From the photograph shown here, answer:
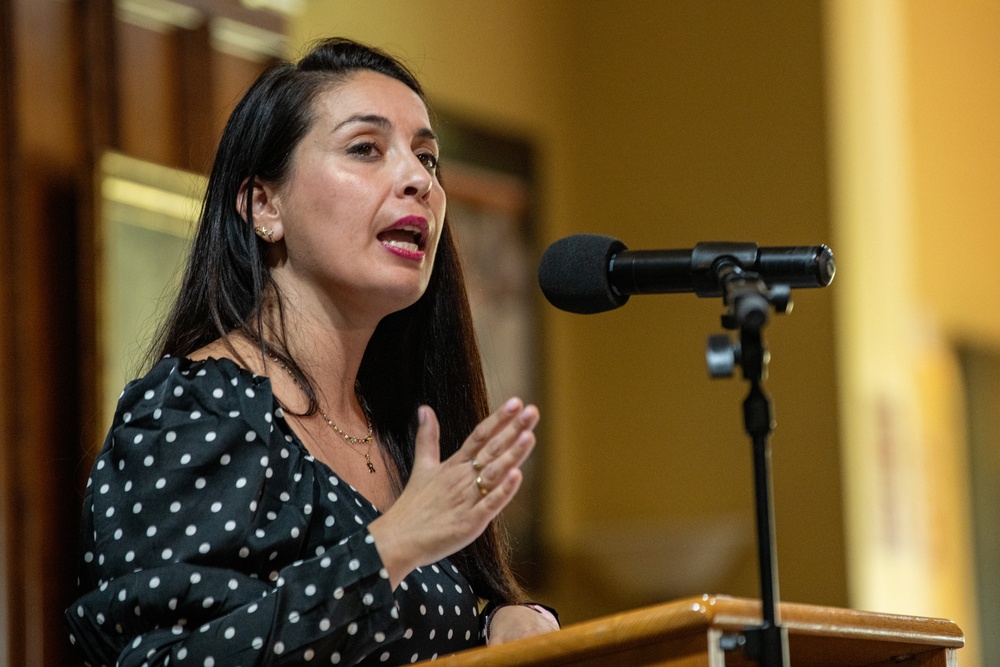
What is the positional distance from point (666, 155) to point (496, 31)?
0.88 metres

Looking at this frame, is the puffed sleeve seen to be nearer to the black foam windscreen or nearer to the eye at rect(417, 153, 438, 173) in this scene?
the black foam windscreen

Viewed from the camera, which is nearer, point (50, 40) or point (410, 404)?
point (410, 404)

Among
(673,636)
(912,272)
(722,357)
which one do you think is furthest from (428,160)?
(912,272)

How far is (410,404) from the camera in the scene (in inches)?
88.3

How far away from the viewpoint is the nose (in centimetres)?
198

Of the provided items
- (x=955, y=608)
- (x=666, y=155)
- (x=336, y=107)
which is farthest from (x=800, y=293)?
(x=336, y=107)

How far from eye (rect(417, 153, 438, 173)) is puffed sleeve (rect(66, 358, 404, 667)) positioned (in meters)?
0.53

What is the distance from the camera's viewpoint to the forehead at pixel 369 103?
204cm

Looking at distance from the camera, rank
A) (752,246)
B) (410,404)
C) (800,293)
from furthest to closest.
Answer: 1. (800,293)
2. (410,404)
3. (752,246)

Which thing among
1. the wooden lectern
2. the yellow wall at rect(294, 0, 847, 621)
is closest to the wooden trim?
the wooden lectern

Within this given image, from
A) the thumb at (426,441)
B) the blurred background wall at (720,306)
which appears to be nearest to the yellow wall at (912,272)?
the blurred background wall at (720,306)

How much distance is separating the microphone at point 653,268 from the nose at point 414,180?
13.6 inches

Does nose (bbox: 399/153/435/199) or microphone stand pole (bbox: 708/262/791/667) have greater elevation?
nose (bbox: 399/153/435/199)

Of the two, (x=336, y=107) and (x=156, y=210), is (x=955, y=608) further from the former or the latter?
(x=336, y=107)
